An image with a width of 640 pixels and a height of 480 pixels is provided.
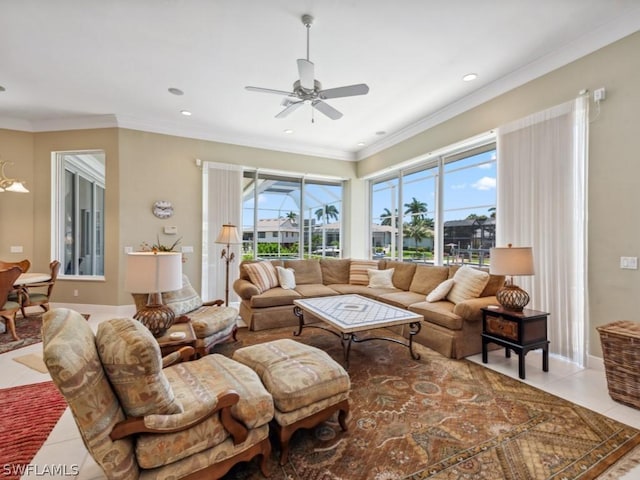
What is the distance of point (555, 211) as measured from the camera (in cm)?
312

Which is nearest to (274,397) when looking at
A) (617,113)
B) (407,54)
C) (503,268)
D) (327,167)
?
(503,268)

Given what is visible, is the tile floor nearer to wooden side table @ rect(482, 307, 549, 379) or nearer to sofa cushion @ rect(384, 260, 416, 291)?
wooden side table @ rect(482, 307, 549, 379)

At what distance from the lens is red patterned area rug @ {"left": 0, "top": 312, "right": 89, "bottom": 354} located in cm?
341

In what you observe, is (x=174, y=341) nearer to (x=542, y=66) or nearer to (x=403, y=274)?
(x=403, y=274)

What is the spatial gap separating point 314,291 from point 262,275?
2.80ft

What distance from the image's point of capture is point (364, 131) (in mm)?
5426

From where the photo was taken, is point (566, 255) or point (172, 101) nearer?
point (566, 255)

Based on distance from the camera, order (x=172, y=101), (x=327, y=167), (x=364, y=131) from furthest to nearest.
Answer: (x=327, y=167)
(x=364, y=131)
(x=172, y=101)

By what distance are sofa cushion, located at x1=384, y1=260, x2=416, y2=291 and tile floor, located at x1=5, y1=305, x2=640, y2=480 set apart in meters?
1.69

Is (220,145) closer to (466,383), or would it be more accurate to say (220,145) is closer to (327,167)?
(327,167)

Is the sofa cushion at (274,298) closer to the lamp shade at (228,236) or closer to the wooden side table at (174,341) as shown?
the lamp shade at (228,236)

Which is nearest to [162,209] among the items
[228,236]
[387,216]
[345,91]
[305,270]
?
[228,236]

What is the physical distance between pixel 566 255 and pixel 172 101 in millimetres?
5290

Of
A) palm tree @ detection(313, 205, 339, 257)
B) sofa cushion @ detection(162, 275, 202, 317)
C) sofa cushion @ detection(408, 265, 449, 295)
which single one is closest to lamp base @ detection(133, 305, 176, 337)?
sofa cushion @ detection(162, 275, 202, 317)
